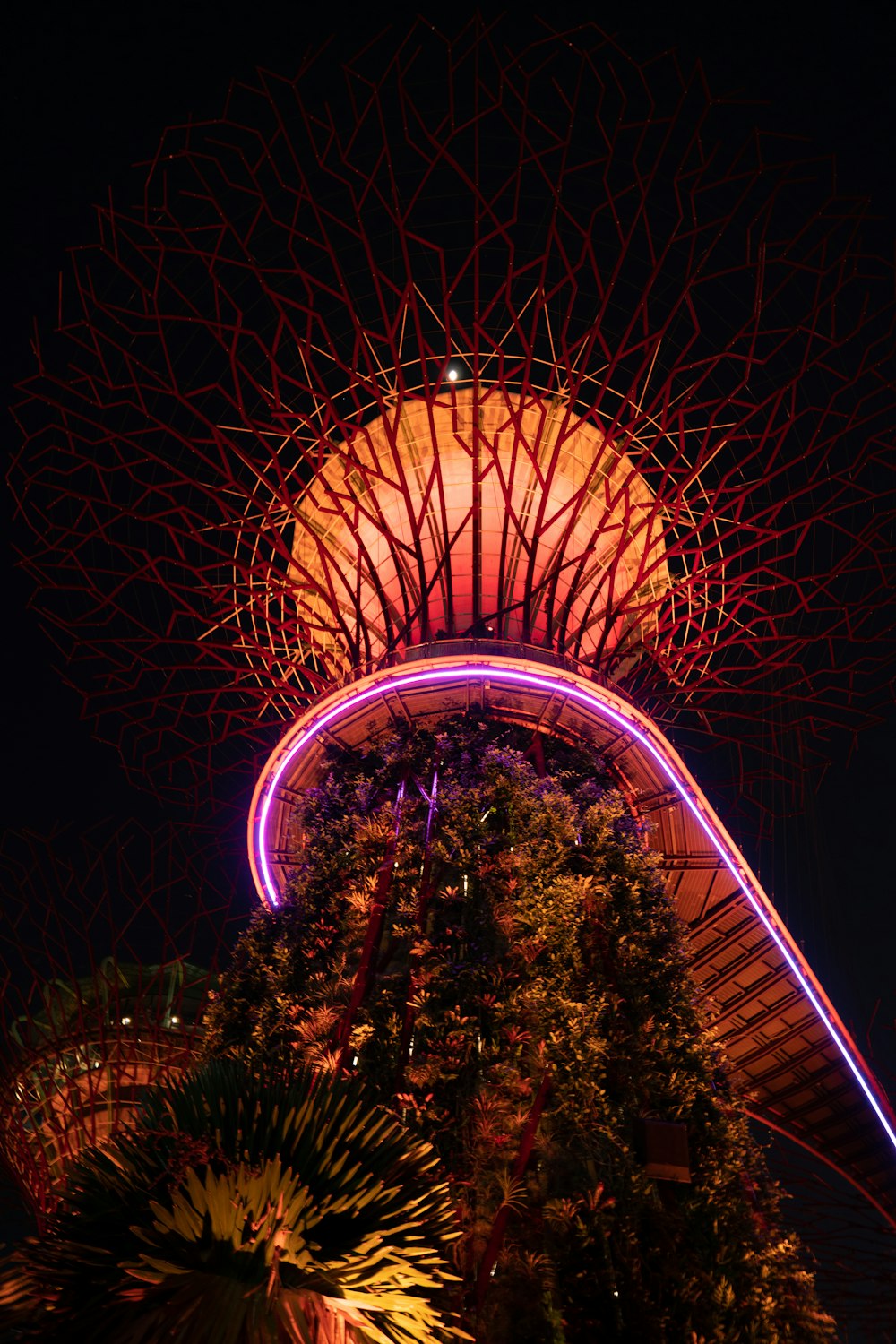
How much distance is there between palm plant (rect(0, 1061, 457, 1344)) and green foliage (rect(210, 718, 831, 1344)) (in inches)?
76.3

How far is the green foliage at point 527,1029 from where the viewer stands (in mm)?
9188

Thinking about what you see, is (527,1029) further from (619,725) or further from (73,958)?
(73,958)

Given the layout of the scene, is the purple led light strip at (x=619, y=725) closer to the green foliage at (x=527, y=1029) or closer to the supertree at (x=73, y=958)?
the green foliage at (x=527, y=1029)

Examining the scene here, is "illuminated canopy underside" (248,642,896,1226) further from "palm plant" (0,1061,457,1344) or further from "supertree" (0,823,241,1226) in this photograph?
"palm plant" (0,1061,457,1344)

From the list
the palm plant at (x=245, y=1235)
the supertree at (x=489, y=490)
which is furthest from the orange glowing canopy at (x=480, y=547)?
the palm plant at (x=245, y=1235)

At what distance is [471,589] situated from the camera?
66.2 feet

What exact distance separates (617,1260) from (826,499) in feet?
46.4

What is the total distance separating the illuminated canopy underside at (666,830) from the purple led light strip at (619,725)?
2cm

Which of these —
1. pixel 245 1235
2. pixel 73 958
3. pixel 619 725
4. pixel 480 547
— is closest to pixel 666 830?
pixel 619 725

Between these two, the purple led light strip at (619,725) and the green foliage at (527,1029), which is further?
the purple led light strip at (619,725)

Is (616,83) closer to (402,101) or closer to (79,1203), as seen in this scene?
(402,101)

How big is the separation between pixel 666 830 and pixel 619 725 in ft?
9.68

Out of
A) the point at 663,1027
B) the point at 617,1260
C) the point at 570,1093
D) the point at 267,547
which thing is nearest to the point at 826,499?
the point at 663,1027

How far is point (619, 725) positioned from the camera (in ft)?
56.7
